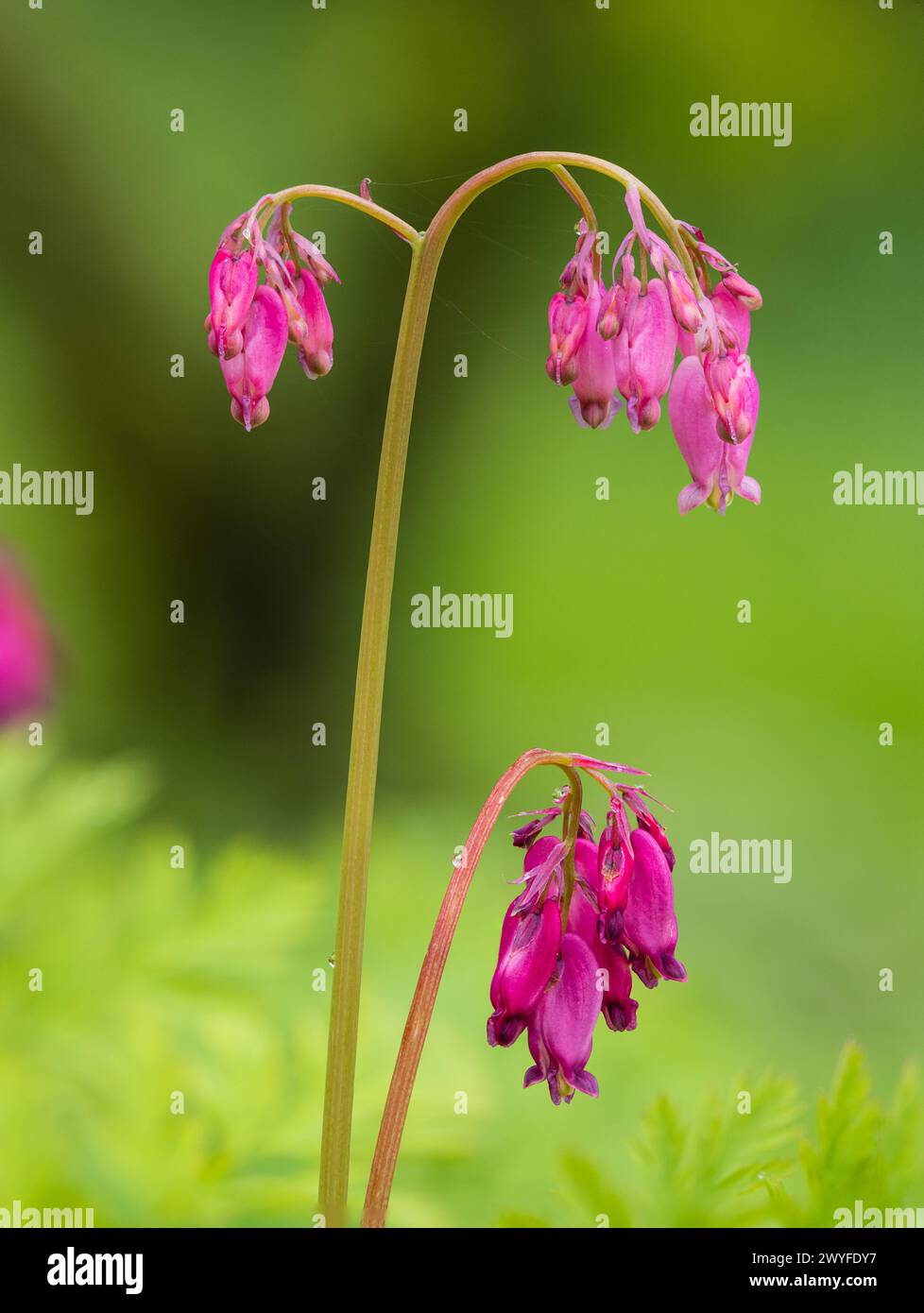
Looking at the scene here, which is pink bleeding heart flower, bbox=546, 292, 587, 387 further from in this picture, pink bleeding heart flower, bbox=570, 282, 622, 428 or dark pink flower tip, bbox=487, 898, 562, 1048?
dark pink flower tip, bbox=487, 898, 562, 1048

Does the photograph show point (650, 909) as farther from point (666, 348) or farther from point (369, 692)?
point (666, 348)

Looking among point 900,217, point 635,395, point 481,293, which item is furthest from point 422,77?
point 635,395

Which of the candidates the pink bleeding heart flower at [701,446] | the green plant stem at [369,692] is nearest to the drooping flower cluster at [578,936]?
the green plant stem at [369,692]

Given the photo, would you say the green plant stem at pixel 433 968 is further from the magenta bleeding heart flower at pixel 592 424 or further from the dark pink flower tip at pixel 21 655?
the dark pink flower tip at pixel 21 655

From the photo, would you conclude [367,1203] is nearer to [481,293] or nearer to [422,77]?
[481,293]

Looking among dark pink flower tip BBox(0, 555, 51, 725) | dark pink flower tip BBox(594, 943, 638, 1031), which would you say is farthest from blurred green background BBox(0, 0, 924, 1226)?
dark pink flower tip BBox(594, 943, 638, 1031)

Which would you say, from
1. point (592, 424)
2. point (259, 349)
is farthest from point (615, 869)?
point (259, 349)
